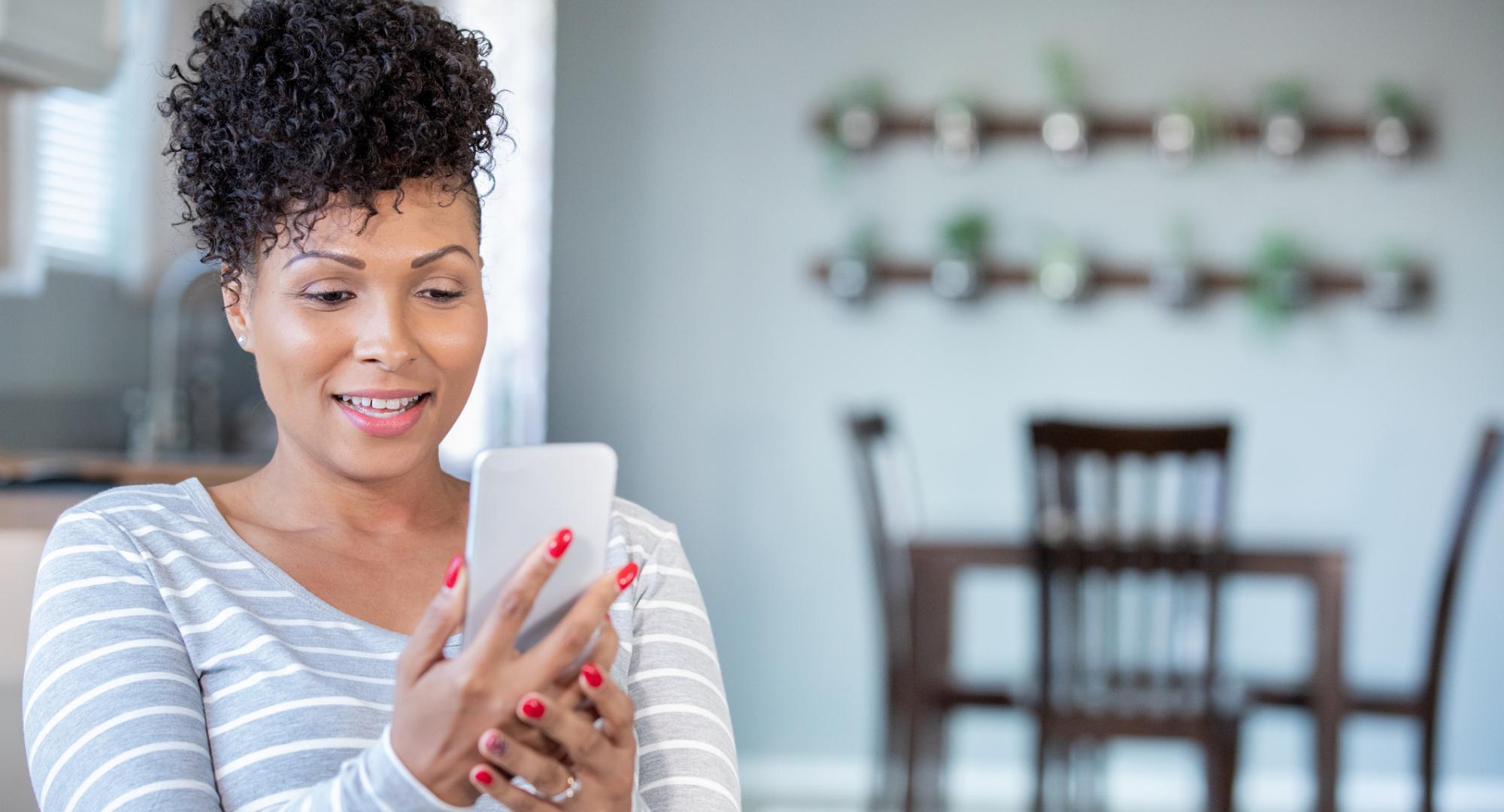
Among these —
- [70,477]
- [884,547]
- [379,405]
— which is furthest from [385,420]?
[884,547]

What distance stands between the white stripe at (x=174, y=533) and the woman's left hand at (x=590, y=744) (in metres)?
0.36

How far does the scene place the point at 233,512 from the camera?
110 centimetres

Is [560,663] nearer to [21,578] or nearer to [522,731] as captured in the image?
[522,731]

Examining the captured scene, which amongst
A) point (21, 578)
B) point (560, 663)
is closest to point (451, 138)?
point (560, 663)

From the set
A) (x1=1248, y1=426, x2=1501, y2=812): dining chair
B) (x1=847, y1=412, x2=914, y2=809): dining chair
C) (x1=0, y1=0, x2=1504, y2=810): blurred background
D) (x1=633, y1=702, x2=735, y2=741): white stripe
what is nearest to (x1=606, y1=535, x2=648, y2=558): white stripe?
(x1=633, y1=702, x2=735, y2=741): white stripe

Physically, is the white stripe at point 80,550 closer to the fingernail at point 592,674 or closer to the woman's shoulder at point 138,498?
the woman's shoulder at point 138,498

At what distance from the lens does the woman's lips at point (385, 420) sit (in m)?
1.04

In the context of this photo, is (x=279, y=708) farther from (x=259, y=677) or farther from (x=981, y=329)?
(x=981, y=329)

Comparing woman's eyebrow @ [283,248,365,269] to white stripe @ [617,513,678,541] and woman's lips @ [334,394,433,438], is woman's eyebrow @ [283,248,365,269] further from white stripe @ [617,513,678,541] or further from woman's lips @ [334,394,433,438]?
white stripe @ [617,513,678,541]

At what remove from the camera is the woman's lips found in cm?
104

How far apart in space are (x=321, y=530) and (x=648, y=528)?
259 mm

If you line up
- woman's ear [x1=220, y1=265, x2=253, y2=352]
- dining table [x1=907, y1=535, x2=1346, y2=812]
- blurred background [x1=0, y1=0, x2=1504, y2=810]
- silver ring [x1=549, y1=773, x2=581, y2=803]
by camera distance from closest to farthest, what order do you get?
silver ring [x1=549, y1=773, x2=581, y2=803] < woman's ear [x1=220, y1=265, x2=253, y2=352] < dining table [x1=907, y1=535, x2=1346, y2=812] < blurred background [x1=0, y1=0, x2=1504, y2=810]

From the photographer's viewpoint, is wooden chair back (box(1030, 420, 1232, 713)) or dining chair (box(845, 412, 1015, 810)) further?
dining chair (box(845, 412, 1015, 810))

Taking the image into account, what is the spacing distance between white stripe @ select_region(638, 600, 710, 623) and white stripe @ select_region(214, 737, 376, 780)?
10.2 inches
